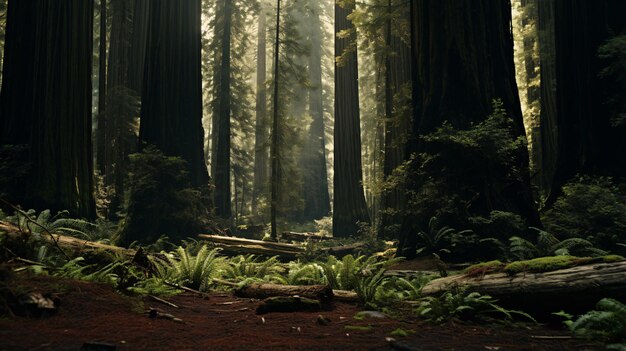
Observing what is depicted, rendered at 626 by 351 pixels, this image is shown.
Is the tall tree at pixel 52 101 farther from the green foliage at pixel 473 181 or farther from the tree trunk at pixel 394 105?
the tree trunk at pixel 394 105

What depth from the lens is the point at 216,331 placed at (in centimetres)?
411

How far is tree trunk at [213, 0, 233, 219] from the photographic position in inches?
933

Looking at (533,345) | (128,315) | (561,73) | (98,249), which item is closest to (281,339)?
(128,315)

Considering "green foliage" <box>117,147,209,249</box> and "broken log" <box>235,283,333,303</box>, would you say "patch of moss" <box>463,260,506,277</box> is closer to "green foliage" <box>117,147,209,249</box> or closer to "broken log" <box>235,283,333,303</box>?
"broken log" <box>235,283,333,303</box>

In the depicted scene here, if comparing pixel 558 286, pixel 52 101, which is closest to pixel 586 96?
pixel 558 286

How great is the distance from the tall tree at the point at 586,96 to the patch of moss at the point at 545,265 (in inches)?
232

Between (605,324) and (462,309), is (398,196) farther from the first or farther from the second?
(605,324)

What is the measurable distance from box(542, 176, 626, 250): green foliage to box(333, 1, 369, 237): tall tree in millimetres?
9876

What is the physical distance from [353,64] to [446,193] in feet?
44.7

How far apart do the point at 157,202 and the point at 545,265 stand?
29.7 feet

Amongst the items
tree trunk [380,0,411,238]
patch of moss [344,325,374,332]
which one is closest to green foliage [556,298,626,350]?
patch of moss [344,325,374,332]

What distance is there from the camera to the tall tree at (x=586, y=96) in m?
9.81

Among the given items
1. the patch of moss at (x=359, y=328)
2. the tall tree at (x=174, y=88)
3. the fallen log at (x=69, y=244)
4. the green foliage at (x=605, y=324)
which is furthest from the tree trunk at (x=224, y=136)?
the green foliage at (x=605, y=324)

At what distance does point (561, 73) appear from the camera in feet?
35.4
